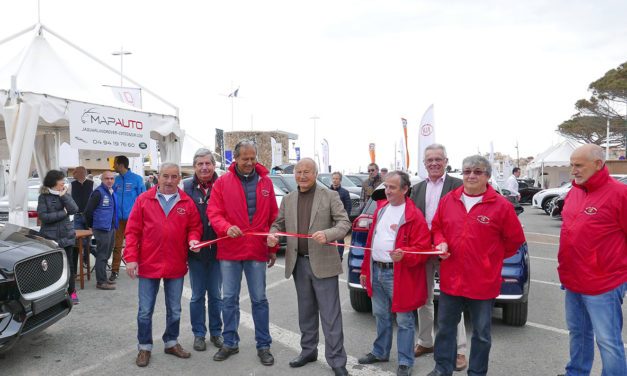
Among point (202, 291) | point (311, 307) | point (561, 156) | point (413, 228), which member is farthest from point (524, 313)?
point (561, 156)

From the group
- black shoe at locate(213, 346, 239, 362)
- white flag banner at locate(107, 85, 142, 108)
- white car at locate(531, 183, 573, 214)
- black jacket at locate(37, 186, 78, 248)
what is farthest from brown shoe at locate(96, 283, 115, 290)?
white car at locate(531, 183, 573, 214)

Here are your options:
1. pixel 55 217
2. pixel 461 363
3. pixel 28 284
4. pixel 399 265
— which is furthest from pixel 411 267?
pixel 55 217

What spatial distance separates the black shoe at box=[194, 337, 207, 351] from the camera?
164 inches

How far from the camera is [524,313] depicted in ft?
15.3

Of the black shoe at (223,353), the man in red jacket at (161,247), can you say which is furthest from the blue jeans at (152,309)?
the black shoe at (223,353)

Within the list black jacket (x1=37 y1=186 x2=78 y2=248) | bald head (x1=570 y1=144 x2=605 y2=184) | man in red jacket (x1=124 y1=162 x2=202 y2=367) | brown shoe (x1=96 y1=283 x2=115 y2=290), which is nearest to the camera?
bald head (x1=570 y1=144 x2=605 y2=184)

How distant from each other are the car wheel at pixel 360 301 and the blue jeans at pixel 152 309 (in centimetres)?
201

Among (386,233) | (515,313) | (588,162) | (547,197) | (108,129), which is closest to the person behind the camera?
(588,162)

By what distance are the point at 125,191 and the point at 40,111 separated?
1706 millimetres

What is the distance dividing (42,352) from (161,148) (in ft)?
Result: 17.8

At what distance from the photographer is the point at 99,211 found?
6492 mm

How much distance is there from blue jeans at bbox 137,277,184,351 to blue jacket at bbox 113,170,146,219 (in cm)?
342

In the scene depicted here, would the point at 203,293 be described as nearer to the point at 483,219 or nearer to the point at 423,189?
the point at 423,189

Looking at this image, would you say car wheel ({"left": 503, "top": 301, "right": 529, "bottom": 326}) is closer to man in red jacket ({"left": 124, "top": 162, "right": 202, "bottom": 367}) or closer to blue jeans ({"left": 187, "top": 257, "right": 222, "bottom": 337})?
blue jeans ({"left": 187, "top": 257, "right": 222, "bottom": 337})
